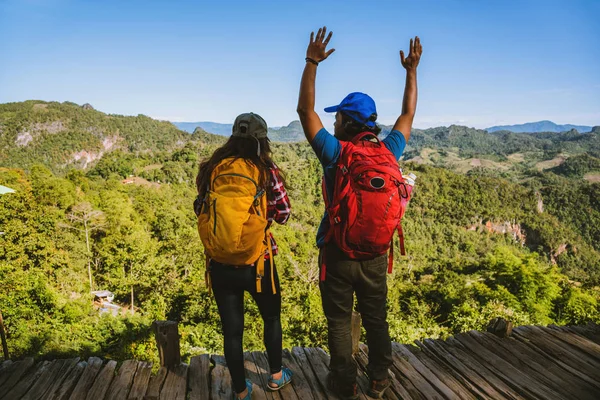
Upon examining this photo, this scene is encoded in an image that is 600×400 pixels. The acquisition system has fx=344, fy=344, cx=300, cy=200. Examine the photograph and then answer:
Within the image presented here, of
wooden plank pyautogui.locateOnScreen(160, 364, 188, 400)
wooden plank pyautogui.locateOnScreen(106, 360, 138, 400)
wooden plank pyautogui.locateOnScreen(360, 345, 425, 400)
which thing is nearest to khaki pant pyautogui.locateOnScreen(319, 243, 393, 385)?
wooden plank pyautogui.locateOnScreen(360, 345, 425, 400)

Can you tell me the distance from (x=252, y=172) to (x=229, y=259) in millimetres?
513

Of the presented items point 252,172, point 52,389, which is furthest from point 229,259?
point 52,389

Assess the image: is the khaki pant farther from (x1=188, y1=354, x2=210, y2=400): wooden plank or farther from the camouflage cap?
(x1=188, y1=354, x2=210, y2=400): wooden plank

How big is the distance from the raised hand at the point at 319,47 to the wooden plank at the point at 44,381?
2.96m

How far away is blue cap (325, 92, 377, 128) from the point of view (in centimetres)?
203

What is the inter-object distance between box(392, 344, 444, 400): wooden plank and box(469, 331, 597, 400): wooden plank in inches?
38.7

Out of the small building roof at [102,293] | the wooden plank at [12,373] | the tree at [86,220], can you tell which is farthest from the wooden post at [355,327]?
the tree at [86,220]

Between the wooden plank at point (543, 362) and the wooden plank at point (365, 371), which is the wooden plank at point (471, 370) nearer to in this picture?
the wooden plank at point (543, 362)

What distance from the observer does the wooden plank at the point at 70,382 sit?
2.44m

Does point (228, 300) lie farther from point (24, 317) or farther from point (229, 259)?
point (24, 317)

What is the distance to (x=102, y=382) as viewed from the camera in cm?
257

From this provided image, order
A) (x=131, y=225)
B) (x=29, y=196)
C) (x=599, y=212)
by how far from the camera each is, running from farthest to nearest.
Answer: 1. (x=599, y=212)
2. (x=131, y=225)
3. (x=29, y=196)

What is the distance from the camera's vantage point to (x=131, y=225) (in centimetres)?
2453

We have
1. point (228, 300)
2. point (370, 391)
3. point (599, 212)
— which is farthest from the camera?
point (599, 212)
